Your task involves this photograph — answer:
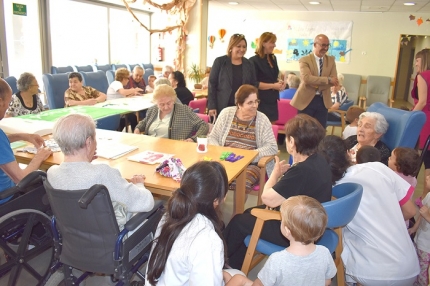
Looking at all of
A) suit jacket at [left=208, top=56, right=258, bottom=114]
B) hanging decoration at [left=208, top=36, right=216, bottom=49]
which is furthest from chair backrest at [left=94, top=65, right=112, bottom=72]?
suit jacket at [left=208, top=56, right=258, bottom=114]

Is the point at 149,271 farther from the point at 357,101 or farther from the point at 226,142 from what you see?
the point at 357,101

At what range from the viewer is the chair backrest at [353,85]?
889 centimetres

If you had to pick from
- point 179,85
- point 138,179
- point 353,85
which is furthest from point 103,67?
point 138,179

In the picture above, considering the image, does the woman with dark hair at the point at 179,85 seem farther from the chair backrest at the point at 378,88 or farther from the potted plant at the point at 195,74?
the chair backrest at the point at 378,88

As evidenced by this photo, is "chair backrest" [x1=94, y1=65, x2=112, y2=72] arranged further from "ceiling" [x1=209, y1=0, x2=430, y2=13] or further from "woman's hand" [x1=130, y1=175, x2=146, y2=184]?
"woman's hand" [x1=130, y1=175, x2=146, y2=184]

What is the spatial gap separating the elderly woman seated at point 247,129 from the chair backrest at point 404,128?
893 millimetres

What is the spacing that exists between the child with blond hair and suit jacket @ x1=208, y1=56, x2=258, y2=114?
2.36m

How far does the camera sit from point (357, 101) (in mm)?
9023

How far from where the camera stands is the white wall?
28.3 feet

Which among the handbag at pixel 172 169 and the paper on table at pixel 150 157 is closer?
the handbag at pixel 172 169

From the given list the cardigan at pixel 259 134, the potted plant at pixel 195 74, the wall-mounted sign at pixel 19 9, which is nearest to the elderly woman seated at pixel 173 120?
the cardigan at pixel 259 134

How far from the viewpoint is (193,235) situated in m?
1.28

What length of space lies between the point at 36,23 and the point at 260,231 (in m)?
6.26

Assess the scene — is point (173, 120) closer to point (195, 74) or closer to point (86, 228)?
point (86, 228)
